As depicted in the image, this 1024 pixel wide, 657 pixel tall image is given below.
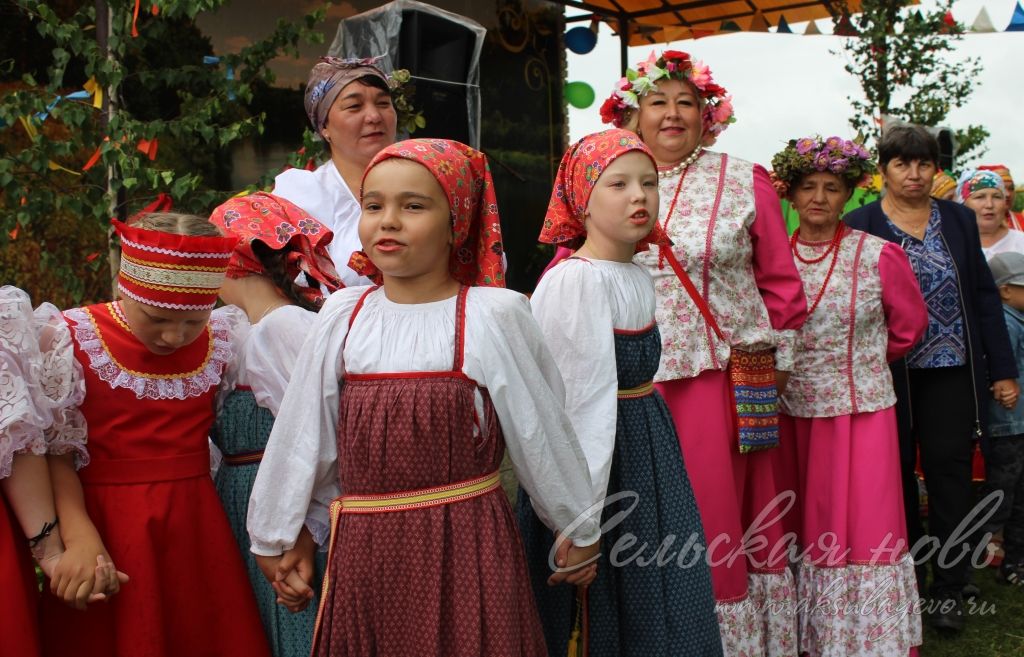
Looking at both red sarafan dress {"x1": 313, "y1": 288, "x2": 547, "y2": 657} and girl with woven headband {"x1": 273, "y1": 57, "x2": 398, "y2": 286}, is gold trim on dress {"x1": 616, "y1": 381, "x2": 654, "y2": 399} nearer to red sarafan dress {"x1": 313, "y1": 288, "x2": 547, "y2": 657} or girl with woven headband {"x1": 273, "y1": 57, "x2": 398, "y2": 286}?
red sarafan dress {"x1": 313, "y1": 288, "x2": 547, "y2": 657}

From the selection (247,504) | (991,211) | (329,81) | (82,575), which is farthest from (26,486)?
(991,211)

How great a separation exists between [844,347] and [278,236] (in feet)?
7.93

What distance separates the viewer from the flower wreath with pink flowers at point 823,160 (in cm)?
415

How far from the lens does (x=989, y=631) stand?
4445mm

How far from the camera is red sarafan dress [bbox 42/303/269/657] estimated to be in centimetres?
232

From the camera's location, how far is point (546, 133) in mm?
9555

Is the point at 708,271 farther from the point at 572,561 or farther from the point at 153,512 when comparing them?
the point at 153,512

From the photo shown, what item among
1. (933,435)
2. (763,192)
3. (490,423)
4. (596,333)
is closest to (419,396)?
(490,423)

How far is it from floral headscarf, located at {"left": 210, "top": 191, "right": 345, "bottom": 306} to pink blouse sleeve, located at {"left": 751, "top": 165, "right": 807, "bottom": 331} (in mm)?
1650

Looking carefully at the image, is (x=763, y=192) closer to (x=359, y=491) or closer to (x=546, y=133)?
(x=359, y=491)

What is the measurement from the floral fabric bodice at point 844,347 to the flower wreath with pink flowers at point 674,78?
0.83 meters

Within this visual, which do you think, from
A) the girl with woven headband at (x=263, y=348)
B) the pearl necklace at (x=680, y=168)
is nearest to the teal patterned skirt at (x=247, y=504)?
the girl with woven headband at (x=263, y=348)

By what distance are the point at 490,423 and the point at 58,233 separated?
14.2 ft

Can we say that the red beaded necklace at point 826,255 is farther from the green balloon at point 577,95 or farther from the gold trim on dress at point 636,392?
the green balloon at point 577,95
